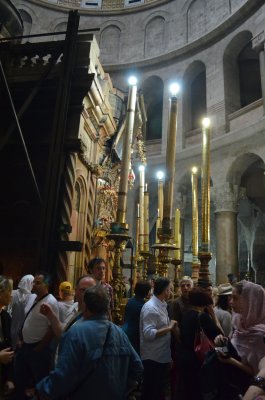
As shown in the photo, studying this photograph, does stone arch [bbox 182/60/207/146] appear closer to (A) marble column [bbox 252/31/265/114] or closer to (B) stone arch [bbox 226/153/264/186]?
(B) stone arch [bbox 226/153/264/186]

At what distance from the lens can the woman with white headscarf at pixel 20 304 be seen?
358 cm

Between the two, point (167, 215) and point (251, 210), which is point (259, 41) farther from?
point (167, 215)

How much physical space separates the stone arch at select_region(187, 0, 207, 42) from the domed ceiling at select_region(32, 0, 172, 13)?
2.84 meters

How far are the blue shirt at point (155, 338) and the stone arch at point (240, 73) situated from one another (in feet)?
41.3

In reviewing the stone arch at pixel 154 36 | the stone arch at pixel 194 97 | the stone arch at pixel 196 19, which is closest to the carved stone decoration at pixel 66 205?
the stone arch at pixel 194 97

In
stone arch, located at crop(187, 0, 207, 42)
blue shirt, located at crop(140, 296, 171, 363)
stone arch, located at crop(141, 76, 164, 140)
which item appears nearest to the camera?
blue shirt, located at crop(140, 296, 171, 363)

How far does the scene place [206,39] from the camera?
50.2ft

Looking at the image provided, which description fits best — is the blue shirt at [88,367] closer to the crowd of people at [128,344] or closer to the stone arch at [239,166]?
the crowd of people at [128,344]

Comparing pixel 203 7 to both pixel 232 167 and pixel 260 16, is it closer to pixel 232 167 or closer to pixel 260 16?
pixel 260 16

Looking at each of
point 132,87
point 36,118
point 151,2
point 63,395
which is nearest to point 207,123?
point 132,87

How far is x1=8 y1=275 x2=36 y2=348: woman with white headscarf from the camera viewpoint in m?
3.58

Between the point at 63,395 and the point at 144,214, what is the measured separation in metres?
3.29

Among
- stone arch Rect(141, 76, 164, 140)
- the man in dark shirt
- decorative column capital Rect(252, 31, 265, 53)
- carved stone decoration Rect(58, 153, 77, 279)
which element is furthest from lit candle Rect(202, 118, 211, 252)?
stone arch Rect(141, 76, 164, 140)

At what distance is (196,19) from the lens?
658 inches
